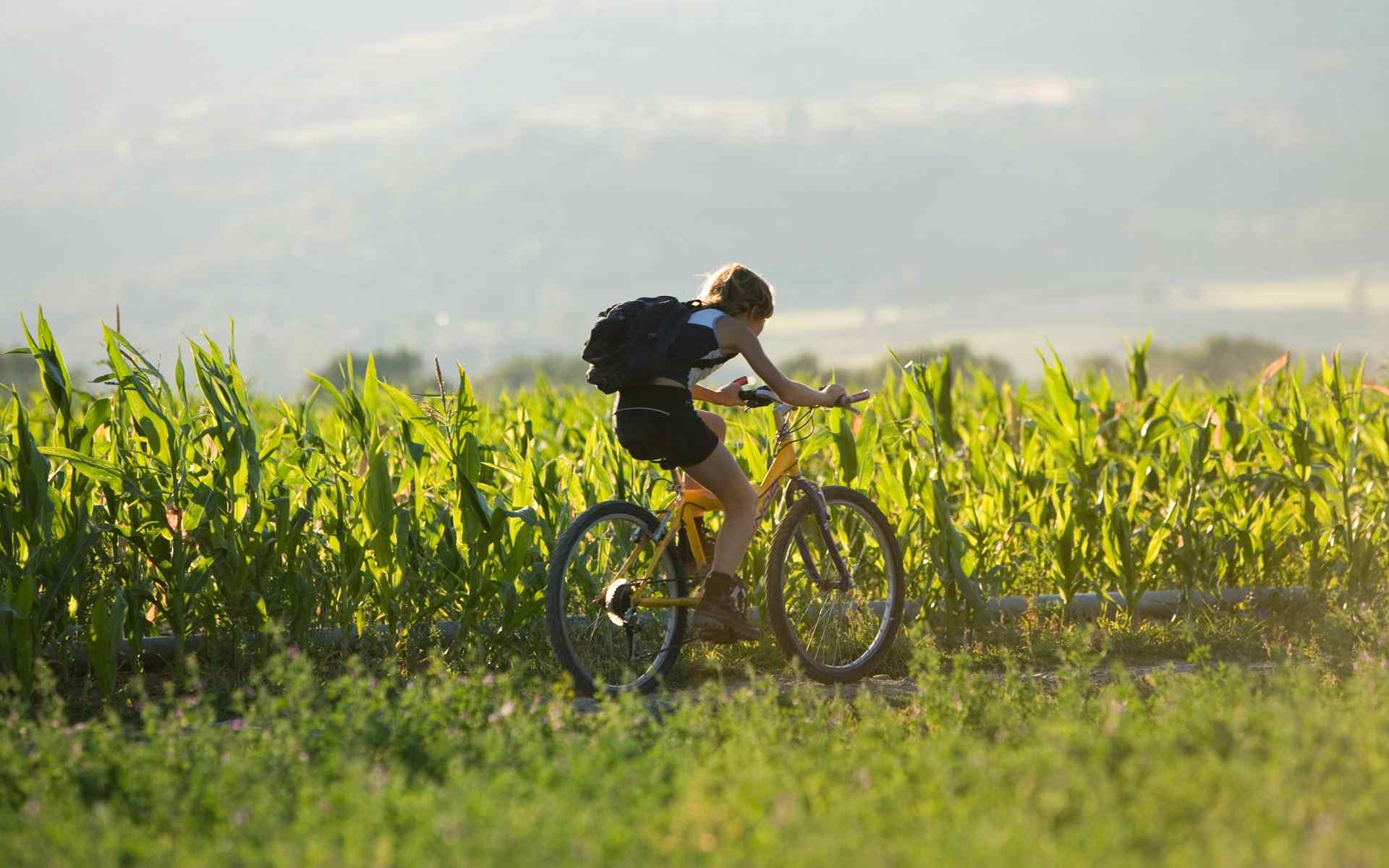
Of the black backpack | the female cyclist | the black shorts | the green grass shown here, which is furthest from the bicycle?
the green grass

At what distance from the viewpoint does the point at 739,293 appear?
5895 millimetres

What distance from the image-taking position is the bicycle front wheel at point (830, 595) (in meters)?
6.13

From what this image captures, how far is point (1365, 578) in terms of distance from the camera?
7352mm

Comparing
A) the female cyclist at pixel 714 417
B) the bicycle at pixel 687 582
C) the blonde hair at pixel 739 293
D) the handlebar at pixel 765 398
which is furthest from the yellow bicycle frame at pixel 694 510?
the blonde hair at pixel 739 293

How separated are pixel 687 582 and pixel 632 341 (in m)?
1.15

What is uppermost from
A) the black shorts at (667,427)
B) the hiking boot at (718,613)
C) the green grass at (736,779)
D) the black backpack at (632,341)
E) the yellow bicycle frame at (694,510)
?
the black backpack at (632,341)

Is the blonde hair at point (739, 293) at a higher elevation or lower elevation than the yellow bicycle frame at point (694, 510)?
higher

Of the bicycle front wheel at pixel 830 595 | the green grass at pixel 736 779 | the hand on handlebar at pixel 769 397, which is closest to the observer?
the green grass at pixel 736 779

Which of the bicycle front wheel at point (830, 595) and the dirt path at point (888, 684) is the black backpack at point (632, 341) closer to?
the bicycle front wheel at point (830, 595)

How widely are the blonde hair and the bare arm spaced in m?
0.08

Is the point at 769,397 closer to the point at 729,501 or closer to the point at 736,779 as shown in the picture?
the point at 729,501

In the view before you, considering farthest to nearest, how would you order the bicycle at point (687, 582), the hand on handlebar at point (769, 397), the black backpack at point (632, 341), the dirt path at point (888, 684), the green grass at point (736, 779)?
the hand on handlebar at point (769, 397) → the bicycle at point (687, 582) → the dirt path at point (888, 684) → the black backpack at point (632, 341) → the green grass at point (736, 779)

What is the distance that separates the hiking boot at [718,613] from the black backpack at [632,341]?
914 mm

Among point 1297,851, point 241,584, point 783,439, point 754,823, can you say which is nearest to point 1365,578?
point 783,439
